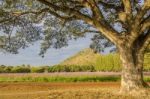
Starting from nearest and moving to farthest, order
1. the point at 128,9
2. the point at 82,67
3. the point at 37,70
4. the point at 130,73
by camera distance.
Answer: the point at 130,73 < the point at 128,9 < the point at 37,70 < the point at 82,67

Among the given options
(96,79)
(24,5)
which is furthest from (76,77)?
(24,5)

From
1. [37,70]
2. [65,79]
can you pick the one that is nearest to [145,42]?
[65,79]

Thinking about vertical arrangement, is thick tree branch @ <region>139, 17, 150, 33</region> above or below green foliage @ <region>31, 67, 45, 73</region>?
above

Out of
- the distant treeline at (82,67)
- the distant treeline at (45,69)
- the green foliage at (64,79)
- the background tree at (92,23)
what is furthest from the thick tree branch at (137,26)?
the distant treeline at (82,67)

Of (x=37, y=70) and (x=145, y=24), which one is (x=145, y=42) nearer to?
(x=145, y=24)

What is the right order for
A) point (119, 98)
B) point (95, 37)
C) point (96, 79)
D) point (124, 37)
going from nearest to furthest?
point (119, 98) → point (124, 37) → point (95, 37) → point (96, 79)

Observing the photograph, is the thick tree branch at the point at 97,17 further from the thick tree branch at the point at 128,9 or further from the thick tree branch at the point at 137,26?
the thick tree branch at the point at 128,9

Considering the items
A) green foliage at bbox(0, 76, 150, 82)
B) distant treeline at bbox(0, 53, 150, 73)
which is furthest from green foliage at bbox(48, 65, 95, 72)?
green foliage at bbox(0, 76, 150, 82)

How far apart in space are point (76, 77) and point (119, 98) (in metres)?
16.2

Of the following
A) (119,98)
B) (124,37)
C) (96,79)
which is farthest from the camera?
(96,79)

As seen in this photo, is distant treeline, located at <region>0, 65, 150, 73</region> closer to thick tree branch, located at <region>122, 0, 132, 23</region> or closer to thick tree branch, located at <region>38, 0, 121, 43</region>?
thick tree branch, located at <region>38, 0, 121, 43</region>

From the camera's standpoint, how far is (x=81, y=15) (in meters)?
22.1

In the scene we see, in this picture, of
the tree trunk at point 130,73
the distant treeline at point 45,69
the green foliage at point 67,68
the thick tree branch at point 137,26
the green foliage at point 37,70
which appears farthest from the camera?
the green foliage at point 67,68

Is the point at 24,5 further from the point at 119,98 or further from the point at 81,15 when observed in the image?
the point at 119,98
